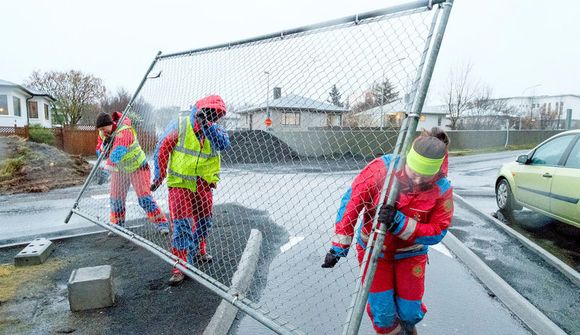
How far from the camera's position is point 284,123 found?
11.8ft

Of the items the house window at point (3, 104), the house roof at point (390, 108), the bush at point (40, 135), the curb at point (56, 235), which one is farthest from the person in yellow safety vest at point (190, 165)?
the house window at point (3, 104)

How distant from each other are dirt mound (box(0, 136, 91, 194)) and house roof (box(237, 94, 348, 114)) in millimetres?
9765

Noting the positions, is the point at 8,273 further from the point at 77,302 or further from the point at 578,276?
the point at 578,276

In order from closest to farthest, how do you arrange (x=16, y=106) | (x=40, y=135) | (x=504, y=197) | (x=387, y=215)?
1. (x=387, y=215)
2. (x=504, y=197)
3. (x=40, y=135)
4. (x=16, y=106)

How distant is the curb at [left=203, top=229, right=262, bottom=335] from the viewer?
2.96m

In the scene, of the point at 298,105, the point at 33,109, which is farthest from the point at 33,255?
the point at 33,109

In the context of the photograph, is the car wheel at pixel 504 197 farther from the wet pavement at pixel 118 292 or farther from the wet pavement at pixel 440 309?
the wet pavement at pixel 118 292

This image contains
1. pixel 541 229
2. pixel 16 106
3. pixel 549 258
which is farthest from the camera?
pixel 16 106

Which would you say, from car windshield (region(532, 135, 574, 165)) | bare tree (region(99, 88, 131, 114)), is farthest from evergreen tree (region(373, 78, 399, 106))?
bare tree (region(99, 88, 131, 114))

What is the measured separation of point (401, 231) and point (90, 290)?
2783 millimetres

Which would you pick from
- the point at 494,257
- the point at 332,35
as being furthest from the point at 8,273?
the point at 494,257

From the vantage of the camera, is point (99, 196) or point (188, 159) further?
point (99, 196)

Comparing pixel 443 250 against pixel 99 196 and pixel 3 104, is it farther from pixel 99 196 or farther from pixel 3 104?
pixel 3 104

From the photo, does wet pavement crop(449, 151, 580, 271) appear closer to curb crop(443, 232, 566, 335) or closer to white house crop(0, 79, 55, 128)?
curb crop(443, 232, 566, 335)
